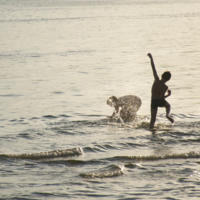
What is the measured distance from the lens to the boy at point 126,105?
1175cm

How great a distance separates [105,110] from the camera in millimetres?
12953

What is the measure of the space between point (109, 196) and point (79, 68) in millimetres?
15303

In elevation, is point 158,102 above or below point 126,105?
above

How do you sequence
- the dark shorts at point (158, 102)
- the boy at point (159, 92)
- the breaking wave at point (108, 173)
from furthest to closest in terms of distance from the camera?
the dark shorts at point (158, 102)
the boy at point (159, 92)
the breaking wave at point (108, 173)

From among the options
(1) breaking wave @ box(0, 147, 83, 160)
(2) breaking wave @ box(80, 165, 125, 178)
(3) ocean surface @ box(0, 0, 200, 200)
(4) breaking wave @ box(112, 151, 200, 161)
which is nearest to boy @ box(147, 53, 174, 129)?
(3) ocean surface @ box(0, 0, 200, 200)

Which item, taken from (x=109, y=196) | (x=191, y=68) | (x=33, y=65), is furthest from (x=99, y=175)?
(x=33, y=65)

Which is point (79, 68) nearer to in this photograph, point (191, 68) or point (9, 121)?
point (191, 68)

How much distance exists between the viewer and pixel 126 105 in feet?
38.9

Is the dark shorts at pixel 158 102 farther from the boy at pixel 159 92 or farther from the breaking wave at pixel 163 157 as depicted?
the breaking wave at pixel 163 157

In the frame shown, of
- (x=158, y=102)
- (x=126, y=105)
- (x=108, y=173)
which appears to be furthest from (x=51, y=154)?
(x=126, y=105)

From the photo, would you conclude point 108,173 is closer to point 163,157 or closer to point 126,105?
point 163,157

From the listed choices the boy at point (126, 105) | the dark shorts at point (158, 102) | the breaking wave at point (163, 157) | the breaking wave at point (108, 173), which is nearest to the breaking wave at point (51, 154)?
the breaking wave at point (163, 157)

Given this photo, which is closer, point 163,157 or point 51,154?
point 163,157

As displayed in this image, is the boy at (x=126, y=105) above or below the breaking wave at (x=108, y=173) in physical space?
above
